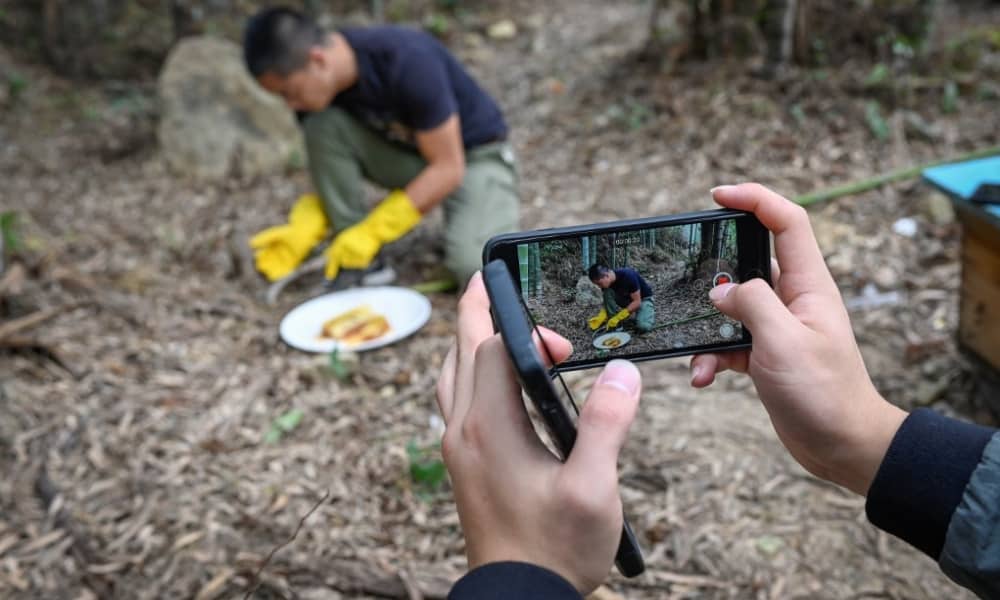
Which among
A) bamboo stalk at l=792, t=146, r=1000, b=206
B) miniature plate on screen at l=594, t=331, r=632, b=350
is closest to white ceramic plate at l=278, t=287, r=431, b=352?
miniature plate on screen at l=594, t=331, r=632, b=350

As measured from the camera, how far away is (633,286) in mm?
1117

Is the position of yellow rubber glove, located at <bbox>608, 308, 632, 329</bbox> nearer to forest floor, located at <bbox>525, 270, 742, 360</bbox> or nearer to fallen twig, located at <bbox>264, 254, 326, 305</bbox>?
forest floor, located at <bbox>525, 270, 742, 360</bbox>

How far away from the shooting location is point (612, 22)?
19.5 feet

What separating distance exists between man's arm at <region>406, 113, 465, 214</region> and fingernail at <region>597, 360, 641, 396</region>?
7.38ft

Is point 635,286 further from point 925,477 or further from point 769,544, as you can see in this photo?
point 769,544

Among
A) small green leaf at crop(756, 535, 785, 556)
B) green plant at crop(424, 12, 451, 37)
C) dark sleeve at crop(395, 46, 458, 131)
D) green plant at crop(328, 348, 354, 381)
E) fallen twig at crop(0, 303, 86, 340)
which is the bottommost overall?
small green leaf at crop(756, 535, 785, 556)

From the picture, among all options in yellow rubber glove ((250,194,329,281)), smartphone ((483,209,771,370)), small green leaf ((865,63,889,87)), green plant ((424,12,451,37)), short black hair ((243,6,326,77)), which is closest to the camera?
smartphone ((483,209,771,370))

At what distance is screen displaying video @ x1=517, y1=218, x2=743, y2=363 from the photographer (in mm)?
1077

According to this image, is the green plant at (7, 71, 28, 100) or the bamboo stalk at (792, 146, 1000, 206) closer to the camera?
the bamboo stalk at (792, 146, 1000, 206)

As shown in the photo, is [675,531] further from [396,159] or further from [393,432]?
[396,159]

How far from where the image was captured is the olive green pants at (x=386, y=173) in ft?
10.5

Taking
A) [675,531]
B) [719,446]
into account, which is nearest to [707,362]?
[675,531]

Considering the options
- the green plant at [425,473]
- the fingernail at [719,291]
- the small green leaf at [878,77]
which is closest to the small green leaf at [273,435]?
the green plant at [425,473]

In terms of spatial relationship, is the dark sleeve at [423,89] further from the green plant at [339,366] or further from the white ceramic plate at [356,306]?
the green plant at [339,366]
